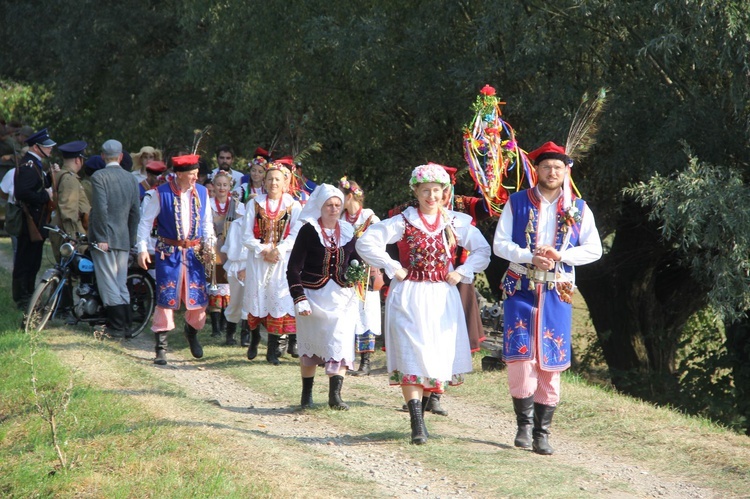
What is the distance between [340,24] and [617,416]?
22.7 feet

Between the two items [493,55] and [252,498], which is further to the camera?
[493,55]

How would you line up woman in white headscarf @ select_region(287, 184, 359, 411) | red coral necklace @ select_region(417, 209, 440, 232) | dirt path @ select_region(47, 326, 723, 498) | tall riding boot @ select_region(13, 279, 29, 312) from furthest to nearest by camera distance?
tall riding boot @ select_region(13, 279, 29, 312), woman in white headscarf @ select_region(287, 184, 359, 411), red coral necklace @ select_region(417, 209, 440, 232), dirt path @ select_region(47, 326, 723, 498)

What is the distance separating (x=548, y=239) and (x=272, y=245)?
3689mm

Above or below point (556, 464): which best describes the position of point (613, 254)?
above

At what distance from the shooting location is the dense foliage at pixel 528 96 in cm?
1013

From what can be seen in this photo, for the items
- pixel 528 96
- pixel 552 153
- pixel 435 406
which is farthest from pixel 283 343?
pixel 552 153

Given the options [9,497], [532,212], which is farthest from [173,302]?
[532,212]

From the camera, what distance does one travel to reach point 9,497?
272 inches

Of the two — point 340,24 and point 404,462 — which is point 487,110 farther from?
point 340,24

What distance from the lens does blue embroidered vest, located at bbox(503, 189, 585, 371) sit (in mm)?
7133

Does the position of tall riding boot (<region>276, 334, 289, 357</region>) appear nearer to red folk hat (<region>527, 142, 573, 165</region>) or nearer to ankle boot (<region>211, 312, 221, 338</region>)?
ankle boot (<region>211, 312, 221, 338</region>)

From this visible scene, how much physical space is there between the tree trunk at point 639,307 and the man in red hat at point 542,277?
26.6ft

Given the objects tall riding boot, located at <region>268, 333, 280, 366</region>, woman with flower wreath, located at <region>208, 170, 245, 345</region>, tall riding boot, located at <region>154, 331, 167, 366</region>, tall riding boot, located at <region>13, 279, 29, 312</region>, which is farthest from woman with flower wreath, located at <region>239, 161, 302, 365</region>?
tall riding boot, located at <region>13, 279, 29, 312</region>

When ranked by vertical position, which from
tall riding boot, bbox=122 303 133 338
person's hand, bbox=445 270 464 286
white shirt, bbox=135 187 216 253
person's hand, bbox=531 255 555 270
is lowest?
tall riding boot, bbox=122 303 133 338
